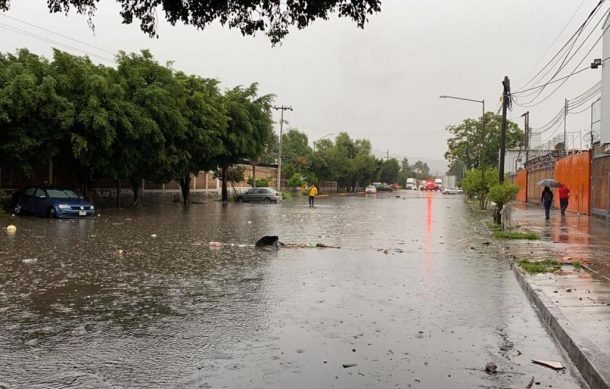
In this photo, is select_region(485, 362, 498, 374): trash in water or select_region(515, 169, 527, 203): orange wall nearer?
select_region(485, 362, 498, 374): trash in water

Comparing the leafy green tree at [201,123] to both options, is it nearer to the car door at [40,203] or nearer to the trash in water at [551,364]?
the car door at [40,203]

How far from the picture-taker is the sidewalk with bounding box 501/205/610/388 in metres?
5.93

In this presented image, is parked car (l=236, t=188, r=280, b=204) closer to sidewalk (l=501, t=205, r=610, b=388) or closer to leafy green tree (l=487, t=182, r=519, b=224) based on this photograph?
leafy green tree (l=487, t=182, r=519, b=224)

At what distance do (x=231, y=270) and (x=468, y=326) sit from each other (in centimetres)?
553

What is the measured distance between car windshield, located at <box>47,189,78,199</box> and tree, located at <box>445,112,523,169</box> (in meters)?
63.4

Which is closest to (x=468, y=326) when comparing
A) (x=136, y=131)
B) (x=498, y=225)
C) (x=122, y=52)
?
(x=498, y=225)

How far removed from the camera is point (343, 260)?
13.5 metres

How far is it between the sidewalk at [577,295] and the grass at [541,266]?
0.59 ft

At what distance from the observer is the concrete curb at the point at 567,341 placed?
531 centimetres

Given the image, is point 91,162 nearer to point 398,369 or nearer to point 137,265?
point 137,265

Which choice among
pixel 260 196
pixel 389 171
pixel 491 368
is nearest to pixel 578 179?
pixel 260 196

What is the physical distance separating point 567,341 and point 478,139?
81365 mm

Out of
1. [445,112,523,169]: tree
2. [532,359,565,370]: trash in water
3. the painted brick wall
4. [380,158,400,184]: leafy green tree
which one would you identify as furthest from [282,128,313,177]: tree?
[532,359,565,370]: trash in water

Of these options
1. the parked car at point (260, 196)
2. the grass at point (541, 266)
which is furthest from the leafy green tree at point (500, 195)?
the parked car at point (260, 196)
